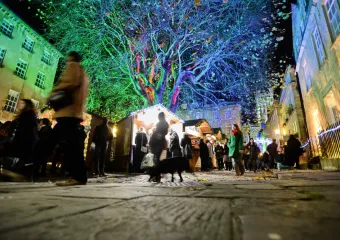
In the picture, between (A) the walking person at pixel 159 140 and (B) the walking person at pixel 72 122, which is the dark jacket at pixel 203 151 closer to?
(A) the walking person at pixel 159 140

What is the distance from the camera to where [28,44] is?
20.8 meters

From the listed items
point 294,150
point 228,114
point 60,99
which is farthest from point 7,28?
point 228,114

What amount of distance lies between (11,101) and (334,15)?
2380 cm

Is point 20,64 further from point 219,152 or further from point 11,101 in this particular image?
point 219,152

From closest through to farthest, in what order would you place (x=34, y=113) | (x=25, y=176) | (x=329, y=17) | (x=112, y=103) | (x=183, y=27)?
1. (x=25, y=176)
2. (x=34, y=113)
3. (x=329, y=17)
4. (x=183, y=27)
5. (x=112, y=103)

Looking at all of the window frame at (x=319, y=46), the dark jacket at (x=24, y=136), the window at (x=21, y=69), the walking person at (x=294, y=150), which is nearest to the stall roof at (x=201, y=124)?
the walking person at (x=294, y=150)

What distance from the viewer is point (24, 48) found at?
20156 mm

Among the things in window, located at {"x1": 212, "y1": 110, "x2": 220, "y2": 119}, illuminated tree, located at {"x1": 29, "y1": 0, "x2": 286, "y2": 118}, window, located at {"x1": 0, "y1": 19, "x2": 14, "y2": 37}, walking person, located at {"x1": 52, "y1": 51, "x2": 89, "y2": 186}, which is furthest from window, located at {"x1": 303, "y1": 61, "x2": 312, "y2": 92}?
window, located at {"x1": 0, "y1": 19, "x2": 14, "y2": 37}

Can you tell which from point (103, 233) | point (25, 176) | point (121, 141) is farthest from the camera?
point (121, 141)

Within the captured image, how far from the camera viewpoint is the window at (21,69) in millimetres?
19438

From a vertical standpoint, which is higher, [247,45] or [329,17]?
[247,45]

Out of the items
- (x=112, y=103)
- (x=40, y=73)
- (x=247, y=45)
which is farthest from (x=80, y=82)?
(x=40, y=73)

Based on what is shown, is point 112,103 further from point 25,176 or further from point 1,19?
point 25,176

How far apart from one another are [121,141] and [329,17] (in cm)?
1207
